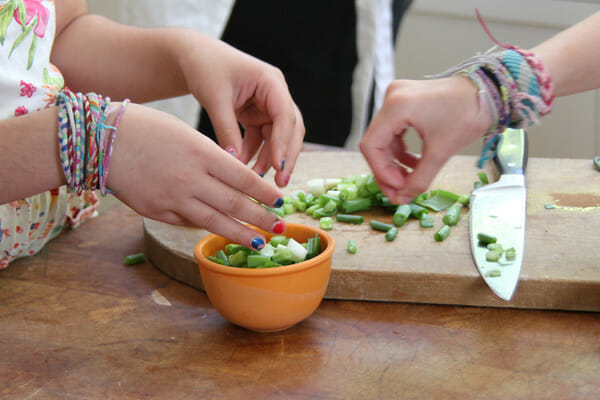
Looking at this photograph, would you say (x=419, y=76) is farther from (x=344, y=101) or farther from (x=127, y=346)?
(x=127, y=346)

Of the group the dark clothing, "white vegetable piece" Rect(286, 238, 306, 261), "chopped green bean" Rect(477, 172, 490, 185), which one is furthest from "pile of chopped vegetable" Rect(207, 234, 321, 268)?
the dark clothing

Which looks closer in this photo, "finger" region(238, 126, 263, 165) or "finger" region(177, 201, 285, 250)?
"finger" region(177, 201, 285, 250)

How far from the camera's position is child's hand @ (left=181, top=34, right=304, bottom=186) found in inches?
41.3

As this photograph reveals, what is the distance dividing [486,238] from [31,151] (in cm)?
72

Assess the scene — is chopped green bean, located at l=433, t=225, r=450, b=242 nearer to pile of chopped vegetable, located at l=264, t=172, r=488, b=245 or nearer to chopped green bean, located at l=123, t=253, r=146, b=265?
pile of chopped vegetable, located at l=264, t=172, r=488, b=245

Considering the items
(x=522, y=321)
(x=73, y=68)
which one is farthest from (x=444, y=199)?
(x=73, y=68)

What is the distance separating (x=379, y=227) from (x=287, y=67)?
1.10 meters

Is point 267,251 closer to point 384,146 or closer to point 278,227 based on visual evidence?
point 278,227

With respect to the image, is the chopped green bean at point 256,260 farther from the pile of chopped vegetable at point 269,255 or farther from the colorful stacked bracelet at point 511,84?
the colorful stacked bracelet at point 511,84

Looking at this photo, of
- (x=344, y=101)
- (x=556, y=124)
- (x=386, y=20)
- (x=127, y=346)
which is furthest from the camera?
(x=556, y=124)

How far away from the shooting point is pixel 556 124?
3.12 m

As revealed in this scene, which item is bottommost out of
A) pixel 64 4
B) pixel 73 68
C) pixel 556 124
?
pixel 556 124

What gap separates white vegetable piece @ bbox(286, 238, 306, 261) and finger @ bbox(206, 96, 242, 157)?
0.82ft

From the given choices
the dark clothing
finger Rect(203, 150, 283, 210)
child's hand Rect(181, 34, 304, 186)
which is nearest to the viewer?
finger Rect(203, 150, 283, 210)
